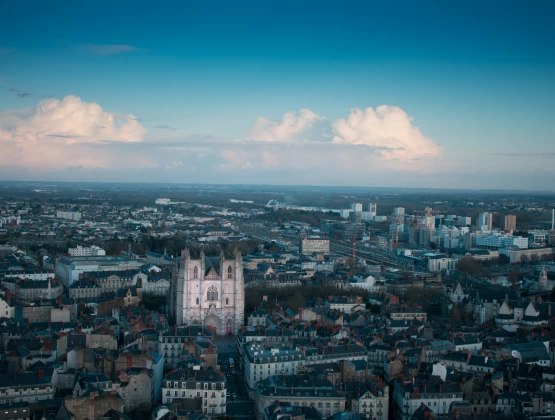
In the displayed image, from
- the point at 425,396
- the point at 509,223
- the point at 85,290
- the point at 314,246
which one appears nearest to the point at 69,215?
the point at 314,246

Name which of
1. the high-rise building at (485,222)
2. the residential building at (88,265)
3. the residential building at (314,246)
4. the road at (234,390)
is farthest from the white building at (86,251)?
the high-rise building at (485,222)

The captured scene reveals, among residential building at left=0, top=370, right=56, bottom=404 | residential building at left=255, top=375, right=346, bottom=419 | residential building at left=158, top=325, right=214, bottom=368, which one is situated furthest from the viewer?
residential building at left=158, top=325, right=214, bottom=368

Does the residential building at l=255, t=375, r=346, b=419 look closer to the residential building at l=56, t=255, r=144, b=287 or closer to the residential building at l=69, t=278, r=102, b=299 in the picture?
the residential building at l=69, t=278, r=102, b=299

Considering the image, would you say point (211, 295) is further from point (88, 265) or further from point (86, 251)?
point (86, 251)

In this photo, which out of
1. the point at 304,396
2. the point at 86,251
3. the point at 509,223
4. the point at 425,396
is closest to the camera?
the point at 304,396

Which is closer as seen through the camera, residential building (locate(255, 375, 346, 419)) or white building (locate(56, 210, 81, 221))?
residential building (locate(255, 375, 346, 419))

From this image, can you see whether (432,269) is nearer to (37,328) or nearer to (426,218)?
(426,218)

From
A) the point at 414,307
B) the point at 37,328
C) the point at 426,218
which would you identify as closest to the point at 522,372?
the point at 414,307

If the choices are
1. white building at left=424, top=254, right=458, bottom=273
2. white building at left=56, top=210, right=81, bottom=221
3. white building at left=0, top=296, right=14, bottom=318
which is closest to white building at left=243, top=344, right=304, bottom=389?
white building at left=0, top=296, right=14, bottom=318
